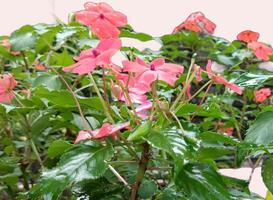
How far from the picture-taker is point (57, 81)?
114 cm

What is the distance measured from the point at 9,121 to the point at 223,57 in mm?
751

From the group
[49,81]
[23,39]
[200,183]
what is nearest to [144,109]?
[200,183]

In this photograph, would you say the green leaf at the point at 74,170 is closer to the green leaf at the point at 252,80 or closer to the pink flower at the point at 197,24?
the green leaf at the point at 252,80

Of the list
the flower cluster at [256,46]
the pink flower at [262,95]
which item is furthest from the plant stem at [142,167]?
the pink flower at [262,95]

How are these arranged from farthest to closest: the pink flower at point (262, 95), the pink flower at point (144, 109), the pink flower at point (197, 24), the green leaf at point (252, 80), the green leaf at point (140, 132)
Answer: the pink flower at point (197, 24), the pink flower at point (262, 95), the green leaf at point (252, 80), the pink flower at point (144, 109), the green leaf at point (140, 132)

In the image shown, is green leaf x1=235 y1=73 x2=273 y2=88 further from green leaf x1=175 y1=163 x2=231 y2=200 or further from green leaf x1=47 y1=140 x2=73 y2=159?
green leaf x1=47 y1=140 x2=73 y2=159

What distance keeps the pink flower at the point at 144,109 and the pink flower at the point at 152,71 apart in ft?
0.18

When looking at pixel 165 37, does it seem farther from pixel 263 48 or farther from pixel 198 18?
pixel 263 48

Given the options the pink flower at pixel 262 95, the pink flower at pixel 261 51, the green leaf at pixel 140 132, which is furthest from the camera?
the pink flower at pixel 262 95

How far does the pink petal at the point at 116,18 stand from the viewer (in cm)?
80

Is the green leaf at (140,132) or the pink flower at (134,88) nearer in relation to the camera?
the green leaf at (140,132)

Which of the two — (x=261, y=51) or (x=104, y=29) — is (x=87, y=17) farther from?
(x=261, y=51)

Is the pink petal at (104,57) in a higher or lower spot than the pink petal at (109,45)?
lower

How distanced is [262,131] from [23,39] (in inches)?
26.8
